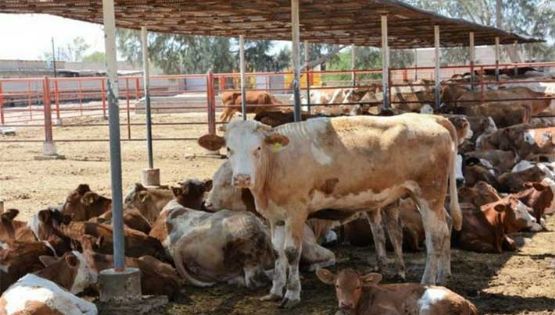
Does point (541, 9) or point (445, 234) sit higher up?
Answer: point (541, 9)

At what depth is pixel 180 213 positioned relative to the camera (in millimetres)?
8625

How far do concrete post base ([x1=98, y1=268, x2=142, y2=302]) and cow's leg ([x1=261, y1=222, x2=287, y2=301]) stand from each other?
112 centimetres

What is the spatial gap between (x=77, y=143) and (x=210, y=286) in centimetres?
1625

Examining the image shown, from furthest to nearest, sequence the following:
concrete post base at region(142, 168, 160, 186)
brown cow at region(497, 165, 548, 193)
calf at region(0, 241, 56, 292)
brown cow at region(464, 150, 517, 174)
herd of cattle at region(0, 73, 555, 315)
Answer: brown cow at region(464, 150, 517, 174), concrete post base at region(142, 168, 160, 186), brown cow at region(497, 165, 548, 193), calf at region(0, 241, 56, 292), herd of cattle at region(0, 73, 555, 315)

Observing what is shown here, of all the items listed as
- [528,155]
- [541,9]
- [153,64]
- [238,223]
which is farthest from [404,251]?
[541,9]

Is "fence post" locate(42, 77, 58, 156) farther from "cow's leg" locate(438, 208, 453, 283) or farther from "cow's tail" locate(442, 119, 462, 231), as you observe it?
"cow's leg" locate(438, 208, 453, 283)

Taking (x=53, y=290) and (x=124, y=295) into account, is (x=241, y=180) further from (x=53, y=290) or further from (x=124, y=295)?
(x=53, y=290)

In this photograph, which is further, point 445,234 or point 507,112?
point 507,112

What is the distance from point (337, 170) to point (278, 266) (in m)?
1.01

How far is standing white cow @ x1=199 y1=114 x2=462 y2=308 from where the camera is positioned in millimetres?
7098

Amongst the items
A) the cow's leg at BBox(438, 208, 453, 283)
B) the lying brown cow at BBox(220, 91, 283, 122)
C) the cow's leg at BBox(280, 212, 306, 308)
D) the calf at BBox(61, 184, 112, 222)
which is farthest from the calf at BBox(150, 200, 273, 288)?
the lying brown cow at BBox(220, 91, 283, 122)

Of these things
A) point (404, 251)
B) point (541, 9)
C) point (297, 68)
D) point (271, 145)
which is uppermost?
point (541, 9)

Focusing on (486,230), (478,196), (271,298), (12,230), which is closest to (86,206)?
(12,230)

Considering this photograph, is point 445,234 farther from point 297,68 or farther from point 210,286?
point 297,68
